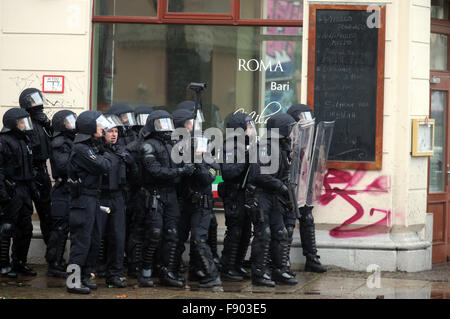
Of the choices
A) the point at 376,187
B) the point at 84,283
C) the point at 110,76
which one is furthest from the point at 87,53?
the point at 376,187

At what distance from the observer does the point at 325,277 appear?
33.5ft

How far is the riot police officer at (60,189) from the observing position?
9.66m

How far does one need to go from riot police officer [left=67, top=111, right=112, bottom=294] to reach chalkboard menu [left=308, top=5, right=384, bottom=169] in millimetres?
3180

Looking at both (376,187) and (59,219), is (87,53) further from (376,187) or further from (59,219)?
(376,187)

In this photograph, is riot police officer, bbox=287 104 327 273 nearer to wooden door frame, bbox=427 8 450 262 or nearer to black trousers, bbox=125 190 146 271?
wooden door frame, bbox=427 8 450 262

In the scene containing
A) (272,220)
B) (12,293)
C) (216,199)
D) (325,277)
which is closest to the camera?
(12,293)

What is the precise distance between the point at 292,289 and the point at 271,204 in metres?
0.97

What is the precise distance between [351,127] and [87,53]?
11.6 feet

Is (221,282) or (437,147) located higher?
(437,147)

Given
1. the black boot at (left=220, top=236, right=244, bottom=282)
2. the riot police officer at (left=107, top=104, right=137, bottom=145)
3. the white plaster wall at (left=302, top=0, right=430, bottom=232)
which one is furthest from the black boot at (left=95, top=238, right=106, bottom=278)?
the white plaster wall at (left=302, top=0, right=430, bottom=232)

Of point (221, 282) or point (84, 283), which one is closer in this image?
point (84, 283)

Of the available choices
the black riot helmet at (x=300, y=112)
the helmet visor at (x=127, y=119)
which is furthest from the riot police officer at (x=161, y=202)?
the black riot helmet at (x=300, y=112)

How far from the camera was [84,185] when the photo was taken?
8.73 meters

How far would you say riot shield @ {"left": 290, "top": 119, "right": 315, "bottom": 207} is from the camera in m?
9.53
